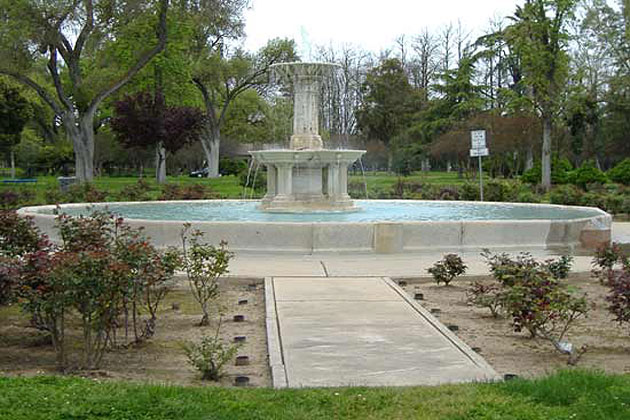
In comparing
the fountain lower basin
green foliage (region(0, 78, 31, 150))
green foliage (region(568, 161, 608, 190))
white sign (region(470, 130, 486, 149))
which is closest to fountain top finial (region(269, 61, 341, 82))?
the fountain lower basin

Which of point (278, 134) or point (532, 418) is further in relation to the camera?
point (278, 134)

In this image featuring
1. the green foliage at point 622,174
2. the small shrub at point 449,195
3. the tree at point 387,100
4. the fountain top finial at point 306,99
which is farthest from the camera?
the tree at point 387,100

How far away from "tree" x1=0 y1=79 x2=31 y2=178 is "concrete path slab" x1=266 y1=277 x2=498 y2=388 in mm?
40808

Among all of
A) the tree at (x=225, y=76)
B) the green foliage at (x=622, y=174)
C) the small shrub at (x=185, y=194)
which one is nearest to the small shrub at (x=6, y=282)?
Result: the small shrub at (x=185, y=194)

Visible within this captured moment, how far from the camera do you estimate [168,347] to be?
23.1 ft

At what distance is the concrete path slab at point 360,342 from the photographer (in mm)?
5656

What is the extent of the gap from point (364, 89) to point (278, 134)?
32.8ft

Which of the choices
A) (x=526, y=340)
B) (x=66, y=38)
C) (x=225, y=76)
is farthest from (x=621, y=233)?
(x=225, y=76)

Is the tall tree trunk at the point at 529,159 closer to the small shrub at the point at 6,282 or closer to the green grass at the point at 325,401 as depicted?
the small shrub at the point at 6,282

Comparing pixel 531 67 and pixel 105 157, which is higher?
pixel 531 67

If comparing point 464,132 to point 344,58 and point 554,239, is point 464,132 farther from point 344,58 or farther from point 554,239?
point 554,239

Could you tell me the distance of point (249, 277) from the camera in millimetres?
10641

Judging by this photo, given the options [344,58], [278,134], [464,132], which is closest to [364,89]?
[344,58]

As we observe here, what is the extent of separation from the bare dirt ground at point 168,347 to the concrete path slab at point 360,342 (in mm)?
194
